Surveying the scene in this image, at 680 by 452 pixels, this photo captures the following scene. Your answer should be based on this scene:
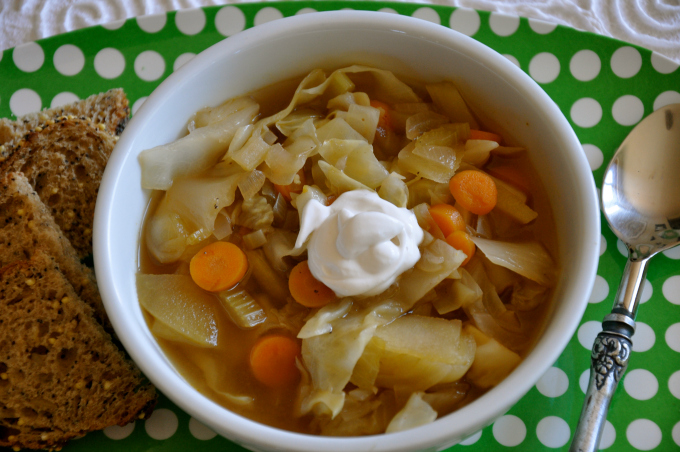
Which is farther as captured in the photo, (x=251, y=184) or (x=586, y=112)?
(x=586, y=112)

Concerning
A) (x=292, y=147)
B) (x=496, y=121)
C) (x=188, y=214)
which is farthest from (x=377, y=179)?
(x=188, y=214)

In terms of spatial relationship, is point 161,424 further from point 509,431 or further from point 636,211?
point 636,211

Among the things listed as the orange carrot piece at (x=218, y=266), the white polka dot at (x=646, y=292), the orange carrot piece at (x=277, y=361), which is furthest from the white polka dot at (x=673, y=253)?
the orange carrot piece at (x=218, y=266)

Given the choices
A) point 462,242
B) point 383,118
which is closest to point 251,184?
point 383,118

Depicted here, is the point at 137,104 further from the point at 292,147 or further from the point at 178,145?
the point at 292,147

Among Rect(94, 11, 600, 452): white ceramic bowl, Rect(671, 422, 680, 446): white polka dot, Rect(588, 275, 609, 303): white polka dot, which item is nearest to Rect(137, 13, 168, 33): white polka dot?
Rect(94, 11, 600, 452): white ceramic bowl

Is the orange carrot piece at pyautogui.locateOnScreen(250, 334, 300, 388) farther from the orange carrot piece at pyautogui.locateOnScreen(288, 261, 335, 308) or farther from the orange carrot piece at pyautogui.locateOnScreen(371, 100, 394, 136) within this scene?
the orange carrot piece at pyautogui.locateOnScreen(371, 100, 394, 136)
